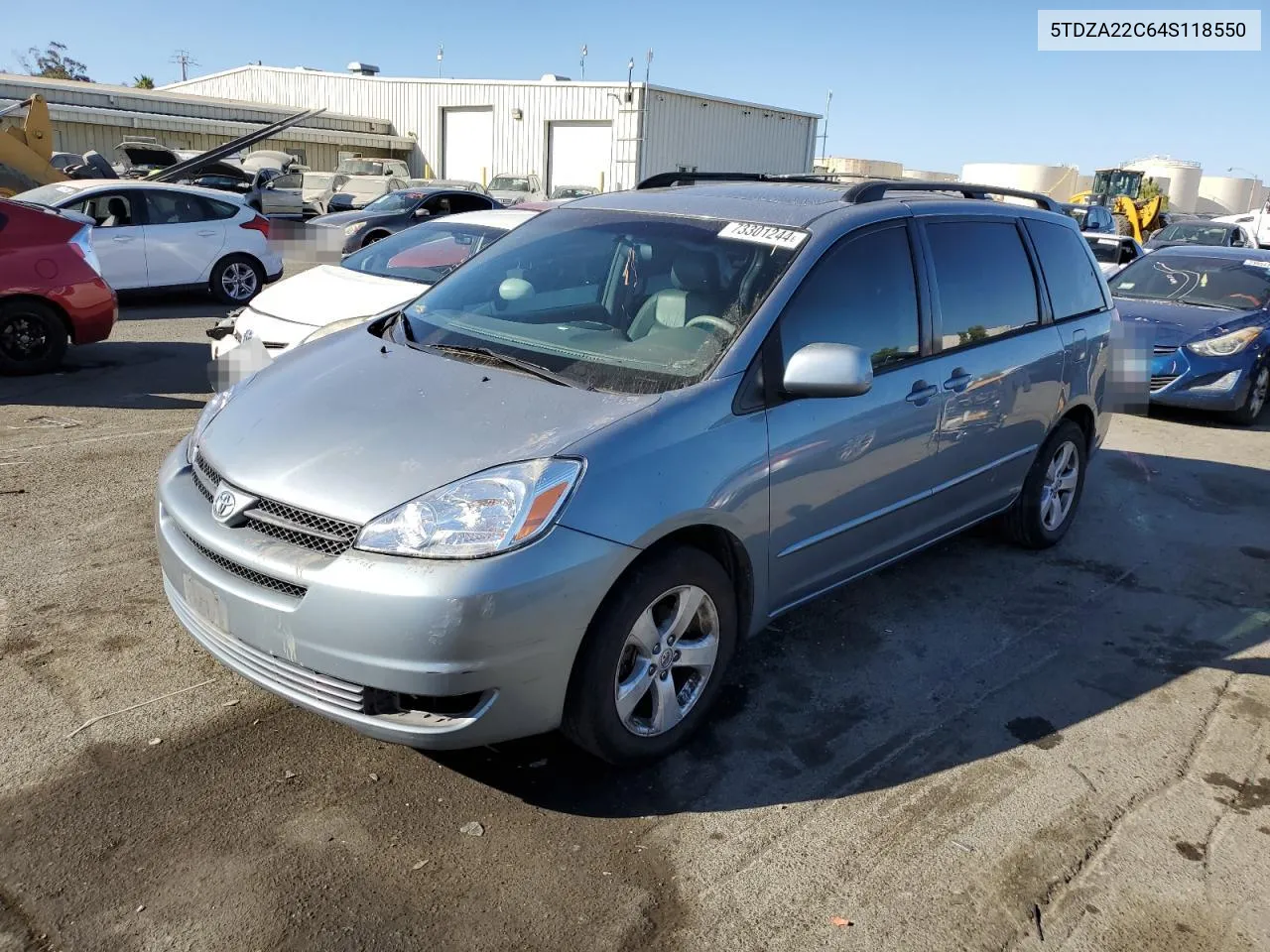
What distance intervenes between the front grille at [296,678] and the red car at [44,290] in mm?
6785

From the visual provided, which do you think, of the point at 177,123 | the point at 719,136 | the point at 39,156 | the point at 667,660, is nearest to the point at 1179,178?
the point at 719,136

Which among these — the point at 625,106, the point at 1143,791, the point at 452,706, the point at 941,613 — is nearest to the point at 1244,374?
the point at 941,613

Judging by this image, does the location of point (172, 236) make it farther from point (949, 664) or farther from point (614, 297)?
point (949, 664)

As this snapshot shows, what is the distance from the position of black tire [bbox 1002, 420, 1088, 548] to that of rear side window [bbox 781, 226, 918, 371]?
5.18 feet

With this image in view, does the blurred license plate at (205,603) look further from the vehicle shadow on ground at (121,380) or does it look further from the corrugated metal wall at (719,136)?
the corrugated metal wall at (719,136)

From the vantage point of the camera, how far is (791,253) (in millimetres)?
3758

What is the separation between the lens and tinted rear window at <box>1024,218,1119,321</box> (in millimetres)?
5258

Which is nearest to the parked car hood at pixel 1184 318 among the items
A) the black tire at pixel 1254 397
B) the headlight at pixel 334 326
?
the black tire at pixel 1254 397

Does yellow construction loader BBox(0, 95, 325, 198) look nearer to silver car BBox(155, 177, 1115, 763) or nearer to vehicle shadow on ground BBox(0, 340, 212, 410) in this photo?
vehicle shadow on ground BBox(0, 340, 212, 410)

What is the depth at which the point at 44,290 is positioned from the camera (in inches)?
333

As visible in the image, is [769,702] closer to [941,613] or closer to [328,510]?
[941,613]

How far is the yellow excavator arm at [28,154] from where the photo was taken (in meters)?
17.4

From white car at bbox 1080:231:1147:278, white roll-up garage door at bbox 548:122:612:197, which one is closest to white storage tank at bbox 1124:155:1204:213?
white roll-up garage door at bbox 548:122:612:197

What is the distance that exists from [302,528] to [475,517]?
0.51 metres
